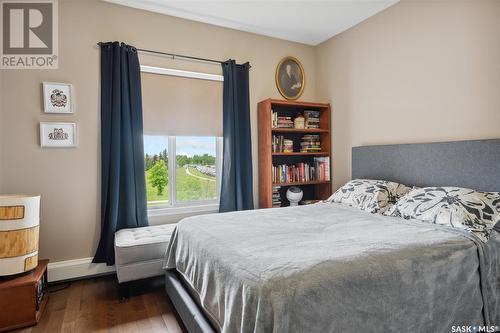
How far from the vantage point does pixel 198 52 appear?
3.34 m

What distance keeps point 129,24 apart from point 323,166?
2721 millimetres

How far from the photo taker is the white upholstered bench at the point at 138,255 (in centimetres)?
241

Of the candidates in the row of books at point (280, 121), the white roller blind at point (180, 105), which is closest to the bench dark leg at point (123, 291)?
the white roller blind at point (180, 105)

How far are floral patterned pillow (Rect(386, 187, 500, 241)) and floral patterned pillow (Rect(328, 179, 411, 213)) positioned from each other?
22cm

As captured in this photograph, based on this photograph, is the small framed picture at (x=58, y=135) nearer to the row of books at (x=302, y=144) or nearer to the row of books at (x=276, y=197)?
the row of books at (x=302, y=144)

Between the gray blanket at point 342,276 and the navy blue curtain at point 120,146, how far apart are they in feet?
3.51

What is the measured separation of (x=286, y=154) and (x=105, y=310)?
2.39 meters

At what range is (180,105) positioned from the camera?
3.23 meters

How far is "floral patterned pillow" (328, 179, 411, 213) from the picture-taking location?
2.55 meters

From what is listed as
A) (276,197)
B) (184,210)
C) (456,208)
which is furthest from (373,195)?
(184,210)

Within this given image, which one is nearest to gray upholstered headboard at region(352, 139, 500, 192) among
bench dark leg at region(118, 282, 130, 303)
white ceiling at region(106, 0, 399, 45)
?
white ceiling at region(106, 0, 399, 45)

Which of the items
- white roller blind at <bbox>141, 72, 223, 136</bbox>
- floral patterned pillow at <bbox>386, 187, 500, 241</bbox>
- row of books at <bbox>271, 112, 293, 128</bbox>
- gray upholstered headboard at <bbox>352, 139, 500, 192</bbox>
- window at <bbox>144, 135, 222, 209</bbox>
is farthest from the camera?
row of books at <bbox>271, 112, 293, 128</bbox>

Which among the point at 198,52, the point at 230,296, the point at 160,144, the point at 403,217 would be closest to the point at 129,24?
the point at 198,52

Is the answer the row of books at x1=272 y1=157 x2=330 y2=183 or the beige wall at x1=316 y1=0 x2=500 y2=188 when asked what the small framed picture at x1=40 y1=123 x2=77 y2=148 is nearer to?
the row of books at x1=272 y1=157 x2=330 y2=183
